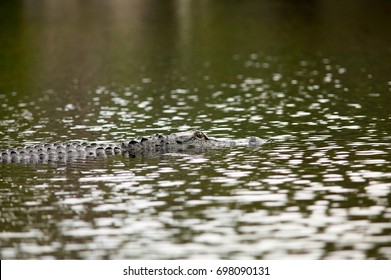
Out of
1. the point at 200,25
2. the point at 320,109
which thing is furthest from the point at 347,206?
the point at 200,25

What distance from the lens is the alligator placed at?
931 inches

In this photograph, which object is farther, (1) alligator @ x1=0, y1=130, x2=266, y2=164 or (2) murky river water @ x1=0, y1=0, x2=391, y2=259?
(1) alligator @ x1=0, y1=130, x2=266, y2=164

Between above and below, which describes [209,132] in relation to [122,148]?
above

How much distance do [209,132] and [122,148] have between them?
4.23 metres

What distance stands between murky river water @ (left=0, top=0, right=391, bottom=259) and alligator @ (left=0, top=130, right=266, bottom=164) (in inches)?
21.5

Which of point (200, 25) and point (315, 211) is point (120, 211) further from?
point (200, 25)

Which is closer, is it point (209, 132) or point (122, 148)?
point (122, 148)

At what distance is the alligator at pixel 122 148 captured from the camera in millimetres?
23656

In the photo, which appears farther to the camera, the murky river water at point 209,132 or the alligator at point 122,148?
the alligator at point 122,148

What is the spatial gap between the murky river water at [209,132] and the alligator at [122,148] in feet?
1.79

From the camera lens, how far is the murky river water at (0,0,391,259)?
1633 cm

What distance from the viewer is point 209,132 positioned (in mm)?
27828

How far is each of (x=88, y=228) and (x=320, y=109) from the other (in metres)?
15.2

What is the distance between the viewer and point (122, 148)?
2425 centimetres
